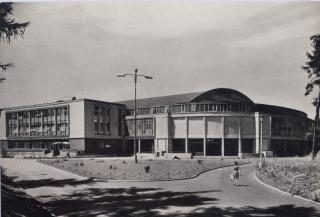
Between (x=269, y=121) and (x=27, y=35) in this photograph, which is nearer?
(x=27, y=35)

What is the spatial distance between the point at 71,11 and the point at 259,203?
1476 centimetres

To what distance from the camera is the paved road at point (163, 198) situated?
2045 centimetres

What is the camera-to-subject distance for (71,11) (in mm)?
20609

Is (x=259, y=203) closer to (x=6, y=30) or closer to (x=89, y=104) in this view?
(x=6, y=30)

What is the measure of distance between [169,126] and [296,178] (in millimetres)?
44337

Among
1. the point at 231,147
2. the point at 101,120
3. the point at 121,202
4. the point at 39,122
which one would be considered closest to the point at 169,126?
the point at 231,147

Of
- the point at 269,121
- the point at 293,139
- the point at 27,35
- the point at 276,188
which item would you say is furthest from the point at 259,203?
the point at 293,139

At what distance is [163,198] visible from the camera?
24.6m

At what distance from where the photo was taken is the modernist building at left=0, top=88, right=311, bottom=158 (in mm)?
68188

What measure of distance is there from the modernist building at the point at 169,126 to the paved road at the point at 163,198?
32429 mm

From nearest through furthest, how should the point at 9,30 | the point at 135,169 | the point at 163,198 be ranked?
the point at 9,30, the point at 163,198, the point at 135,169

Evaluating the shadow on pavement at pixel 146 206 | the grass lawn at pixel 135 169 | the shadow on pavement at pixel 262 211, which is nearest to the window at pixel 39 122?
the grass lawn at pixel 135 169

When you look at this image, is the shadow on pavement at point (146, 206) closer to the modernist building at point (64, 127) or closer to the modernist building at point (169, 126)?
the modernist building at point (169, 126)

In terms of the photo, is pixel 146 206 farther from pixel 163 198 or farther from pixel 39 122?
pixel 39 122
